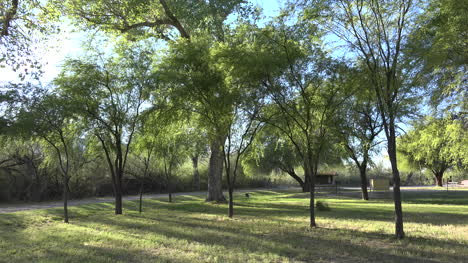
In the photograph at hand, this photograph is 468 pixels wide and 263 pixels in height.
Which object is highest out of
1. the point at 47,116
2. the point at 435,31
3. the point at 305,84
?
the point at 435,31

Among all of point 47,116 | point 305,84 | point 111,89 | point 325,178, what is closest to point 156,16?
point 111,89

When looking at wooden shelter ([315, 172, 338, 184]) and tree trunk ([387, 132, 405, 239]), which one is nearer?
tree trunk ([387, 132, 405, 239])

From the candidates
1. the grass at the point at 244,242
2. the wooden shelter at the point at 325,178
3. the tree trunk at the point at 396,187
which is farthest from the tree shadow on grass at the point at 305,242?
the wooden shelter at the point at 325,178

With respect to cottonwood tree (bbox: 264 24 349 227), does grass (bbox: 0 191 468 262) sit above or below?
below

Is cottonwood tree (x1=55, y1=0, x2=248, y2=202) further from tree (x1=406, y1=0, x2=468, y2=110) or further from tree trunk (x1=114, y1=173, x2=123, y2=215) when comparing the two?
tree (x1=406, y1=0, x2=468, y2=110)

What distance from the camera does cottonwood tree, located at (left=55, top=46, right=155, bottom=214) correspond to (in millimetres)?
14891

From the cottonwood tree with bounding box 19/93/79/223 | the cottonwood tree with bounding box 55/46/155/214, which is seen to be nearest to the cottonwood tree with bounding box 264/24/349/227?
the cottonwood tree with bounding box 55/46/155/214

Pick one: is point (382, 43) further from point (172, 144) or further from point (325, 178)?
point (325, 178)

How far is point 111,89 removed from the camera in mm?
16000

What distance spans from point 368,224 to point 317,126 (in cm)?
366

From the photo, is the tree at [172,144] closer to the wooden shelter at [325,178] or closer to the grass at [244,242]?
the grass at [244,242]

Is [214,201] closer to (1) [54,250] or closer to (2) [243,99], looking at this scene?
(2) [243,99]

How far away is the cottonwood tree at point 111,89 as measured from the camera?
1489 cm

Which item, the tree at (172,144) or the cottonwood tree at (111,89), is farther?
the tree at (172,144)
